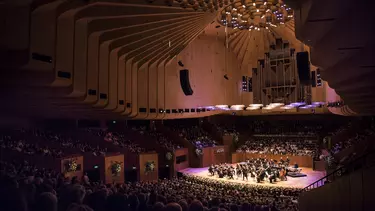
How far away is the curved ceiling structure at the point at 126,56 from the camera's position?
7.42 metres

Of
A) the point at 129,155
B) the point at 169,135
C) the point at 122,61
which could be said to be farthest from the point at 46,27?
the point at 169,135

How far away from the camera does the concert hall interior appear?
482 centimetres

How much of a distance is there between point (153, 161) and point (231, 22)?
31.8 feet

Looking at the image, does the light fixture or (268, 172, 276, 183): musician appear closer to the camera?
the light fixture

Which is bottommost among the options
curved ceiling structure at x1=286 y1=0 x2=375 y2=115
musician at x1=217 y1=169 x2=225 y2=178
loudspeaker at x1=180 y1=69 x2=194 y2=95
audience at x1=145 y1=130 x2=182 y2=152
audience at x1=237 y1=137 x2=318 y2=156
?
musician at x1=217 y1=169 x2=225 y2=178

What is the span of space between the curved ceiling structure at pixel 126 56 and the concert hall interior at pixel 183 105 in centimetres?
6

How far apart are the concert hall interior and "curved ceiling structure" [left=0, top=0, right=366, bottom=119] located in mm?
58

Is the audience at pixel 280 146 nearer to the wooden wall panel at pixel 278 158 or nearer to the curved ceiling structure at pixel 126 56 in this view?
A: the wooden wall panel at pixel 278 158

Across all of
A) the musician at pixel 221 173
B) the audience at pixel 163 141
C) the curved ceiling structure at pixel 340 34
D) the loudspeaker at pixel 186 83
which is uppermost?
the loudspeaker at pixel 186 83

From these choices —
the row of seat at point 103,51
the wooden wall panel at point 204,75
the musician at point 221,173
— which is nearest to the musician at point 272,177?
the musician at point 221,173

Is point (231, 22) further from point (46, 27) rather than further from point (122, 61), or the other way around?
point (46, 27)

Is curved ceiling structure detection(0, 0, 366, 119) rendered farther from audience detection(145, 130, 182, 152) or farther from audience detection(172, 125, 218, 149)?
audience detection(145, 130, 182, 152)

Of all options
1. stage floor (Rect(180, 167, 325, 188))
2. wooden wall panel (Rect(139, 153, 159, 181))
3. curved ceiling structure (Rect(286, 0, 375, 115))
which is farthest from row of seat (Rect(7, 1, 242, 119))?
curved ceiling structure (Rect(286, 0, 375, 115))

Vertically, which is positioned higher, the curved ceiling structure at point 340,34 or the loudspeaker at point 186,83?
the loudspeaker at point 186,83
